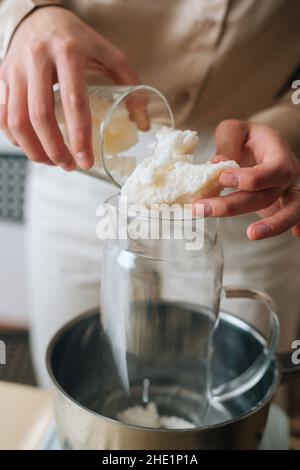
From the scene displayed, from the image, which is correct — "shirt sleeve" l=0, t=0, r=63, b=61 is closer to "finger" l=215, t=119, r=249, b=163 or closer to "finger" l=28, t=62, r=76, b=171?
"finger" l=28, t=62, r=76, b=171

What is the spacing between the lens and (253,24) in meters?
0.67

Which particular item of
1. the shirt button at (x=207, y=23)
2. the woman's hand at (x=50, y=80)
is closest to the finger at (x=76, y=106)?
the woman's hand at (x=50, y=80)

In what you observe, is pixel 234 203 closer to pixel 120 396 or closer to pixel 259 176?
pixel 259 176

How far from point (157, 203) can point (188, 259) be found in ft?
0.32

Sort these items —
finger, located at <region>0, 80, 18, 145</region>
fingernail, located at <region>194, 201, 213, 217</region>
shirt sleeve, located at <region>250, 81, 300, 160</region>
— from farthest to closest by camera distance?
1. shirt sleeve, located at <region>250, 81, 300, 160</region>
2. finger, located at <region>0, 80, 18, 145</region>
3. fingernail, located at <region>194, 201, 213, 217</region>

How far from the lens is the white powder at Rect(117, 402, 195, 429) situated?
51 centimetres

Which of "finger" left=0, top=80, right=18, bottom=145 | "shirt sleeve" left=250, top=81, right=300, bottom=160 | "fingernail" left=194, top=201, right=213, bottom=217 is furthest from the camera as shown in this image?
"shirt sleeve" left=250, top=81, right=300, bottom=160

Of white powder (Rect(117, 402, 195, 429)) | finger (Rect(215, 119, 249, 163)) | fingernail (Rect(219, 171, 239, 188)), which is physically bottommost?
white powder (Rect(117, 402, 195, 429))

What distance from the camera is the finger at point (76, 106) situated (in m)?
0.44

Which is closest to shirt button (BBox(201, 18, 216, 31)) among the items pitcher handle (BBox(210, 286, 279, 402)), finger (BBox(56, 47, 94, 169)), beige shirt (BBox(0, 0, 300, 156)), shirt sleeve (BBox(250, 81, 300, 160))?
beige shirt (BBox(0, 0, 300, 156))

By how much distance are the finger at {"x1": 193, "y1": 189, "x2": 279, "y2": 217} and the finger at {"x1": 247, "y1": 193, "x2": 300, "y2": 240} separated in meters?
0.01

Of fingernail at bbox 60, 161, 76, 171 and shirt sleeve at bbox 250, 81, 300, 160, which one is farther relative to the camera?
shirt sleeve at bbox 250, 81, 300, 160

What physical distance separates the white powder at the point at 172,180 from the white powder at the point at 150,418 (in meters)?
0.20
